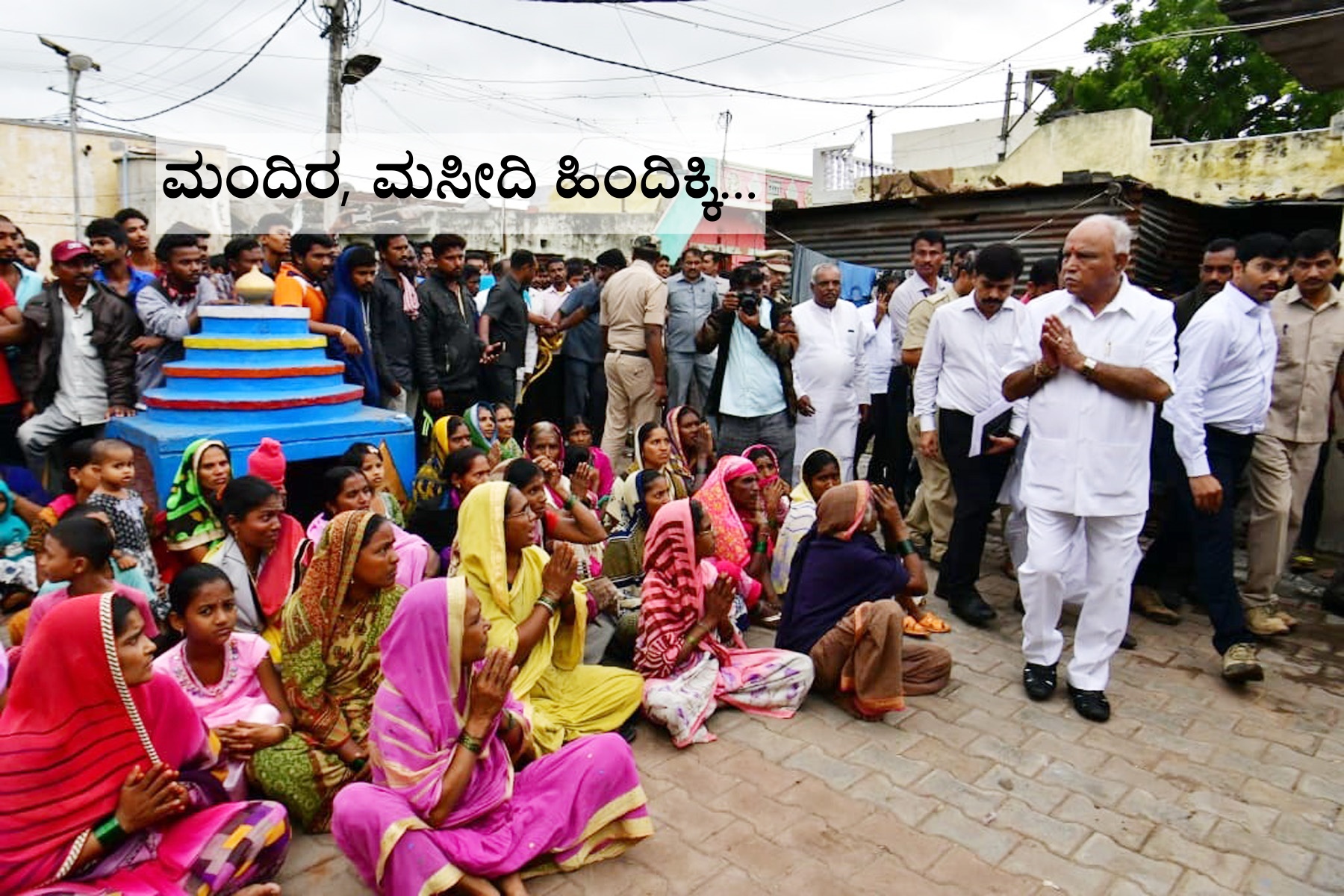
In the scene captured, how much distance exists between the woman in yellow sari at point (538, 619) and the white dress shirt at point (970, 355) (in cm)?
259

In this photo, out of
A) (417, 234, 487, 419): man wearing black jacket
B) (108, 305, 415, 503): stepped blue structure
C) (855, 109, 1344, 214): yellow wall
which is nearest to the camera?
(108, 305, 415, 503): stepped blue structure

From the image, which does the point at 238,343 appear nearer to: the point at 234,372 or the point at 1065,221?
the point at 234,372

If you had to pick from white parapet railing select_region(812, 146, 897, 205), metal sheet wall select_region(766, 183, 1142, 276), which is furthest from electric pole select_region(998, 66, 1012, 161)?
metal sheet wall select_region(766, 183, 1142, 276)

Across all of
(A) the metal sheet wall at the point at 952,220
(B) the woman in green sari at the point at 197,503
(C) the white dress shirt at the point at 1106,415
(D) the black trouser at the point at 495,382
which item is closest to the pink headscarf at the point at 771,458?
(C) the white dress shirt at the point at 1106,415

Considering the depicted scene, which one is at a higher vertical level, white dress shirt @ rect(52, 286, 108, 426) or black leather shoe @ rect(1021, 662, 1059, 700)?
white dress shirt @ rect(52, 286, 108, 426)

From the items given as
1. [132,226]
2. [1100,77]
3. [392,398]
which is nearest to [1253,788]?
[392,398]

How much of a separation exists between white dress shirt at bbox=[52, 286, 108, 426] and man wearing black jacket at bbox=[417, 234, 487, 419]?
1829mm

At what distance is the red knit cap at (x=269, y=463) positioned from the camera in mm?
4137

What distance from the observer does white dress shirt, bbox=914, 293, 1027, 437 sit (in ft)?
16.3

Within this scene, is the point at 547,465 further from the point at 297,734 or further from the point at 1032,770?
the point at 1032,770

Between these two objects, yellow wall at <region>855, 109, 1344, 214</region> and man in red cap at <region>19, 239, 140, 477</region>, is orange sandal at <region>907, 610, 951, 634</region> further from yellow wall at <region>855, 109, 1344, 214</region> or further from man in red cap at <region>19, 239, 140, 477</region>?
yellow wall at <region>855, 109, 1344, 214</region>

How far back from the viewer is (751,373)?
5.91 m

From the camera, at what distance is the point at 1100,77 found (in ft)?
76.3

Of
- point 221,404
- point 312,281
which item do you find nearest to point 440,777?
point 221,404
